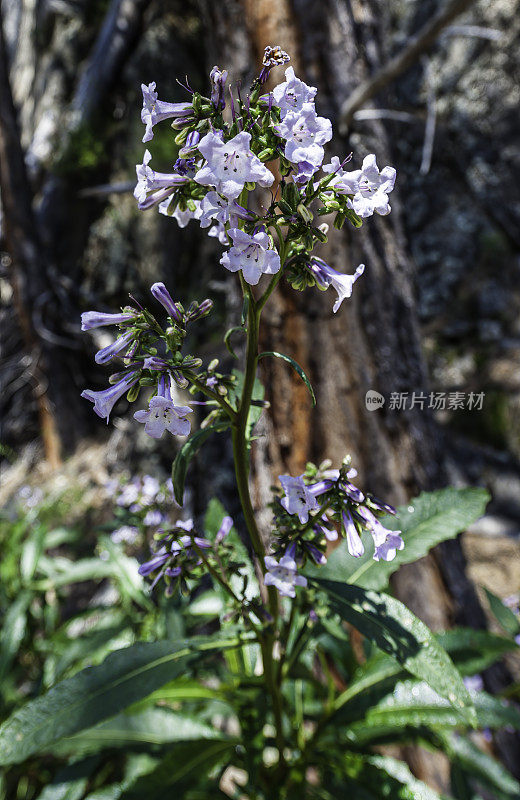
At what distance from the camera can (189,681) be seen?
4.19 ft

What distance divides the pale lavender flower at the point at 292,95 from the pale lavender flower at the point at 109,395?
0.45 m

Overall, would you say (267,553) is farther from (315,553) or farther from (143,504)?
(143,504)

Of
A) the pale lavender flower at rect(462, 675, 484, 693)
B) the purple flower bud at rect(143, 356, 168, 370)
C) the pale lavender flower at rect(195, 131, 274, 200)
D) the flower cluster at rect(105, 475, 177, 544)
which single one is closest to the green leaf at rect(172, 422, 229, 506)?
the purple flower bud at rect(143, 356, 168, 370)

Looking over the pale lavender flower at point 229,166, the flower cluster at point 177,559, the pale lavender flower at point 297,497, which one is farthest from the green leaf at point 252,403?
the pale lavender flower at point 229,166

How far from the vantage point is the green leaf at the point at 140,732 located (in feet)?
4.25

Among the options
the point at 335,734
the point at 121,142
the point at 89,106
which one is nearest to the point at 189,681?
the point at 335,734

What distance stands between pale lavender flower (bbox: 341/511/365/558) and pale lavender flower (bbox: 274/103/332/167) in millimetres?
574

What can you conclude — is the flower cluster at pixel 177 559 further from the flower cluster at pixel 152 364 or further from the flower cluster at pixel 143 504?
the flower cluster at pixel 143 504

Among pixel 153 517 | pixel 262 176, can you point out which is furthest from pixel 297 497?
pixel 153 517

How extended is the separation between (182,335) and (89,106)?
446cm

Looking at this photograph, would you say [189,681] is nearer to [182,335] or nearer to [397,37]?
[182,335]

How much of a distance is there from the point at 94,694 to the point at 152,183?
88cm

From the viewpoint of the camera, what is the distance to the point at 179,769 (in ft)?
3.60

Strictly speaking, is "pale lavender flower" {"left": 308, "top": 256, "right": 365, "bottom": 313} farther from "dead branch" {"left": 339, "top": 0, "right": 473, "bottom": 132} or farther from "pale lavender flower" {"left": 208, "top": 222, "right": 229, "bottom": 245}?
"dead branch" {"left": 339, "top": 0, "right": 473, "bottom": 132}
